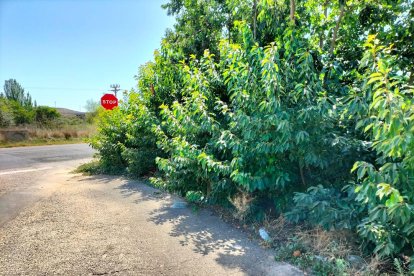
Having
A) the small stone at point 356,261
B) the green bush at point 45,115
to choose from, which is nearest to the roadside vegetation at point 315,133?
the small stone at point 356,261

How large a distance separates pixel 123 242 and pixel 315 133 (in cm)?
284

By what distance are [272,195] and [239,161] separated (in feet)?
2.63

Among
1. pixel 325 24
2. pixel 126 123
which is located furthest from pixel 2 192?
pixel 325 24

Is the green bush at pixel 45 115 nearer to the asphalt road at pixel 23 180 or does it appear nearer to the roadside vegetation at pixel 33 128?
the roadside vegetation at pixel 33 128

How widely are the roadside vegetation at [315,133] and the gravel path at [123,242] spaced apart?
46 cm

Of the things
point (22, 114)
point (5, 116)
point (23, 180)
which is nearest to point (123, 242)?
point (23, 180)

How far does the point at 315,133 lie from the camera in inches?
113

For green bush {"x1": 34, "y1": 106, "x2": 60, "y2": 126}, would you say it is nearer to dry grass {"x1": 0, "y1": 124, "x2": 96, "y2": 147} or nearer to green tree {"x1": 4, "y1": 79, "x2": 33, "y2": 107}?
dry grass {"x1": 0, "y1": 124, "x2": 96, "y2": 147}

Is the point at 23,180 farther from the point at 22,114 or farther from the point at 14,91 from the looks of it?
the point at 14,91

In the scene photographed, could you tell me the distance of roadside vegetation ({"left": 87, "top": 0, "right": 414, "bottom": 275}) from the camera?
219cm

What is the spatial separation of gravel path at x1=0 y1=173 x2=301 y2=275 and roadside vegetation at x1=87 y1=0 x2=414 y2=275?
462 mm

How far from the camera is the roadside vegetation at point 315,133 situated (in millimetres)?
2193

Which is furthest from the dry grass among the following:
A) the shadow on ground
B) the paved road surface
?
the shadow on ground

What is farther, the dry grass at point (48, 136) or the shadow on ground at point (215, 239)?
the dry grass at point (48, 136)
